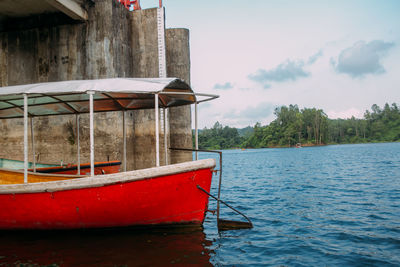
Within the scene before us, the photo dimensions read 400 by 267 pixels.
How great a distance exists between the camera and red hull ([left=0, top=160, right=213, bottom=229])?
5750 mm

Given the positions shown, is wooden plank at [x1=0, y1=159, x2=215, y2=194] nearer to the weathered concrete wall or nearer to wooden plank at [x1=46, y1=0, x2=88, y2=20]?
the weathered concrete wall

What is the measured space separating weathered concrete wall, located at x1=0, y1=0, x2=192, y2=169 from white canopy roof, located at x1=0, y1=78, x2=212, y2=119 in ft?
8.62

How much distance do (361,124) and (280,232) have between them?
409 ft

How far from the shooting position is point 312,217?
8.42m

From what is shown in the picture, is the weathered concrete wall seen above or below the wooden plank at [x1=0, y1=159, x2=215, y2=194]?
above

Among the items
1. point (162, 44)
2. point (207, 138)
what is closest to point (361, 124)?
point (207, 138)

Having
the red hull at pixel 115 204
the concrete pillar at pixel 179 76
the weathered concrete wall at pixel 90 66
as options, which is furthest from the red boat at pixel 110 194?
the concrete pillar at pixel 179 76

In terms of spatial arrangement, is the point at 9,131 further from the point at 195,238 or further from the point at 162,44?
the point at 195,238

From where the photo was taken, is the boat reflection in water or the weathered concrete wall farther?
the weathered concrete wall

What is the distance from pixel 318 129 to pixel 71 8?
327ft

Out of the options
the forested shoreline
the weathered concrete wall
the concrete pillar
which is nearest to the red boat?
the weathered concrete wall

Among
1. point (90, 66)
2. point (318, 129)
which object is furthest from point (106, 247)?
point (318, 129)

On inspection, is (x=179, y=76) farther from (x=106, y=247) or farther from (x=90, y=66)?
(x=106, y=247)

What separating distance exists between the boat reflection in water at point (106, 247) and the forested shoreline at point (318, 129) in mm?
100894
